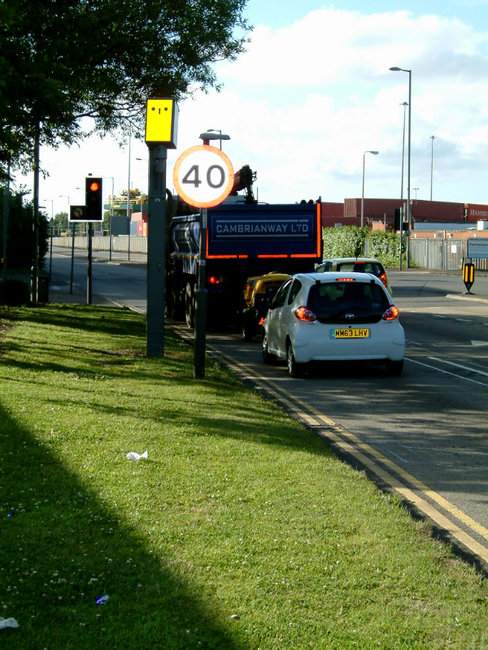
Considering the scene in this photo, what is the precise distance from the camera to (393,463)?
28.5 ft

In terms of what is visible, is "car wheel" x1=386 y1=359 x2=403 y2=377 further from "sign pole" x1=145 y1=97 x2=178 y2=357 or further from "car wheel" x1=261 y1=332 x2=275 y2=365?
"sign pole" x1=145 y1=97 x2=178 y2=357

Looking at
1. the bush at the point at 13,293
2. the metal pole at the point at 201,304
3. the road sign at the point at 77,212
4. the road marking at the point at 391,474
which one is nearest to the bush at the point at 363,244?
the bush at the point at 13,293

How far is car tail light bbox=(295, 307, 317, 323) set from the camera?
14578 millimetres

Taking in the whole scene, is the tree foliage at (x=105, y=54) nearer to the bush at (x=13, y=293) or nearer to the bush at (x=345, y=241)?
the bush at (x=13, y=293)

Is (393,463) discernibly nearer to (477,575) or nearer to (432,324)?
(477,575)

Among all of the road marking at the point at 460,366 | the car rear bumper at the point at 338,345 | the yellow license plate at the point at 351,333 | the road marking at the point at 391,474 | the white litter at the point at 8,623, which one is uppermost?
the yellow license plate at the point at 351,333

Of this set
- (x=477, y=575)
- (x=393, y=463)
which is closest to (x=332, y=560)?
(x=477, y=575)

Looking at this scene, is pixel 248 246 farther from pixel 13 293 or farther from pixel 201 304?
pixel 201 304

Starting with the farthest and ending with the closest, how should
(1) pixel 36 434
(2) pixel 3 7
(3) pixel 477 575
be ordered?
(2) pixel 3 7 < (1) pixel 36 434 < (3) pixel 477 575

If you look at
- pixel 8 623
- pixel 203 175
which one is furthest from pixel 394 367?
pixel 8 623

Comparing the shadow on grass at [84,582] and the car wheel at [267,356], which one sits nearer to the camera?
the shadow on grass at [84,582]

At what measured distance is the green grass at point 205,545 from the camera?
447 cm

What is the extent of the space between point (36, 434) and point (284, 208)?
46.4 ft

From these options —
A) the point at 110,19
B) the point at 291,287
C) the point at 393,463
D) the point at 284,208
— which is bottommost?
the point at 393,463
